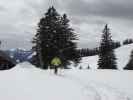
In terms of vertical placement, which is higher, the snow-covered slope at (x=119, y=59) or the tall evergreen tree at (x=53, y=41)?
the tall evergreen tree at (x=53, y=41)

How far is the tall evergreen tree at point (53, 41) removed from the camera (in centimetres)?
5064

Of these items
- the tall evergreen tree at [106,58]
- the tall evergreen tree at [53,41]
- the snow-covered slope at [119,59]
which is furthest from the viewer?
the snow-covered slope at [119,59]

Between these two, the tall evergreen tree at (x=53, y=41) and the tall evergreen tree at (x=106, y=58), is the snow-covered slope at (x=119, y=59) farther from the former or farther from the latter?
the tall evergreen tree at (x=53, y=41)

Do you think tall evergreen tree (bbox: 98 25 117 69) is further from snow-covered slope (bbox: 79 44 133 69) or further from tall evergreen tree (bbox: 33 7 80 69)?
snow-covered slope (bbox: 79 44 133 69)

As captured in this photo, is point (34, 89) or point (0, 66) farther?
point (0, 66)

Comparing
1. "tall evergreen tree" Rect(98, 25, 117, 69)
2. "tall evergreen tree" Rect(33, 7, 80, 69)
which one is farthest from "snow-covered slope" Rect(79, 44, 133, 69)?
"tall evergreen tree" Rect(33, 7, 80, 69)

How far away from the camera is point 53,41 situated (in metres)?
51.6

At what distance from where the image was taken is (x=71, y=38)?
2238 inches

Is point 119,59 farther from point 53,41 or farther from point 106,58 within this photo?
point 53,41

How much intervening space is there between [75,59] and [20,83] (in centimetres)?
3837

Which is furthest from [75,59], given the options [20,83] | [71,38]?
[20,83]

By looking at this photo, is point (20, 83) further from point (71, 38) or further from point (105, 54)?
point (105, 54)

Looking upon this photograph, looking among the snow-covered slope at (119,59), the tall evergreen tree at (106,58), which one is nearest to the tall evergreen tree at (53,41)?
the tall evergreen tree at (106,58)

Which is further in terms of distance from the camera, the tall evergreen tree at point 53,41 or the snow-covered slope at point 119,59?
the snow-covered slope at point 119,59
